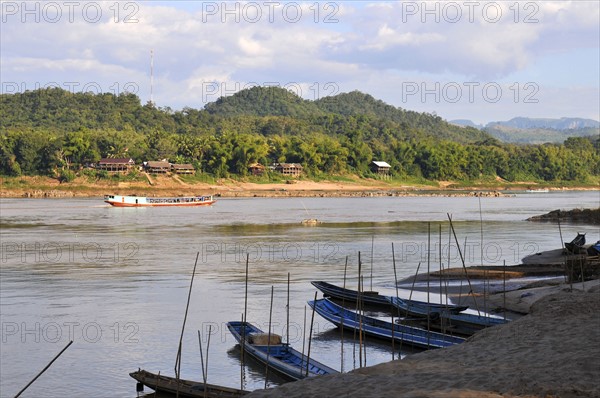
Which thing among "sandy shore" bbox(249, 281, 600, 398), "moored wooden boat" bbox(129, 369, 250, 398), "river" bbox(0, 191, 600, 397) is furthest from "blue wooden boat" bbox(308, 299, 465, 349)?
"moored wooden boat" bbox(129, 369, 250, 398)

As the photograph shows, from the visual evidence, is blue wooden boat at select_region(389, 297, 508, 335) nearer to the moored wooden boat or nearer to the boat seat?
the boat seat

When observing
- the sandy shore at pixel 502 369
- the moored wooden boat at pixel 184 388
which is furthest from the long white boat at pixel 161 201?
the sandy shore at pixel 502 369

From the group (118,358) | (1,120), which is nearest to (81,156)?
(1,120)

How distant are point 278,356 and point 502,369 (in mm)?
5440

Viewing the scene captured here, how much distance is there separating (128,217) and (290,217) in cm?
1465

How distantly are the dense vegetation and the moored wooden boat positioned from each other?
110m

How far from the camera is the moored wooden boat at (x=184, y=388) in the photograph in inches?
483

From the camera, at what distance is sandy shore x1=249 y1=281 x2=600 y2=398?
9.20 metres

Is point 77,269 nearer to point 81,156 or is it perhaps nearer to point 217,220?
point 217,220

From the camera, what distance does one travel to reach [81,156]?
12112 centimetres

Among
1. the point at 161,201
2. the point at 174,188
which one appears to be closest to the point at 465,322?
the point at 161,201

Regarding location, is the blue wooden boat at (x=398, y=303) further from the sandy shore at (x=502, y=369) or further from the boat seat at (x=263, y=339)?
the sandy shore at (x=502, y=369)

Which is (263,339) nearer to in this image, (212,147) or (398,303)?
(398,303)

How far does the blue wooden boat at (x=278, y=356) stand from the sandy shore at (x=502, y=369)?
5.53 ft
